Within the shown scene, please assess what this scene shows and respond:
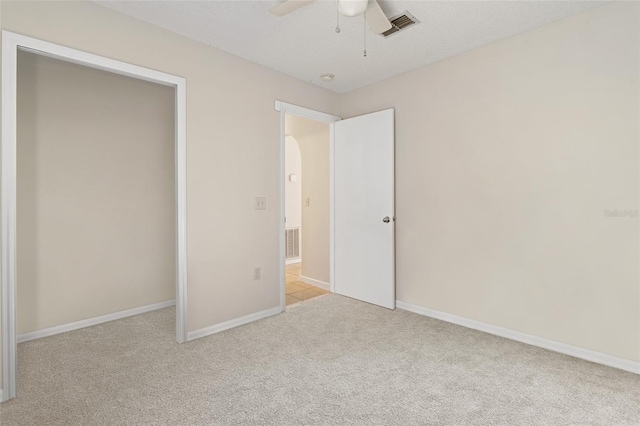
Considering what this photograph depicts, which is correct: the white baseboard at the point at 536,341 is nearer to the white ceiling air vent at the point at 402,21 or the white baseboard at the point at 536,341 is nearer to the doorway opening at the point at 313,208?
the doorway opening at the point at 313,208

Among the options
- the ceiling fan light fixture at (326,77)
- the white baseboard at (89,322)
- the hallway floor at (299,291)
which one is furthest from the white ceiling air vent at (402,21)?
the white baseboard at (89,322)

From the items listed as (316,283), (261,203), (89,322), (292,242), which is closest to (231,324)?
(261,203)

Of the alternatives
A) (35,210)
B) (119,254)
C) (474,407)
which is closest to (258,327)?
(119,254)

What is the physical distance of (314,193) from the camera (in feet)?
14.6

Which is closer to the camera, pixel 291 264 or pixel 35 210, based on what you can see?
pixel 35 210

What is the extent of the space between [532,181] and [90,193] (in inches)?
149

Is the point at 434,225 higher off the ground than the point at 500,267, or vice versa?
the point at 434,225

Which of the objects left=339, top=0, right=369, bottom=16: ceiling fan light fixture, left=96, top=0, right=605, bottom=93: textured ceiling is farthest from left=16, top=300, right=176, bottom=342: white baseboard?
left=339, top=0, right=369, bottom=16: ceiling fan light fixture

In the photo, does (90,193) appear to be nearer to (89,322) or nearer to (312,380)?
(89,322)

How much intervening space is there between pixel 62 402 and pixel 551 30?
4.03 metres

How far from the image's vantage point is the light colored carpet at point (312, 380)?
1.77m

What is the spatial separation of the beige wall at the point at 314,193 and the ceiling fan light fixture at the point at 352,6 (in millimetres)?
2425

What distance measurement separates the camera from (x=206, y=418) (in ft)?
5.72

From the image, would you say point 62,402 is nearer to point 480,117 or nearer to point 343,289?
point 343,289
